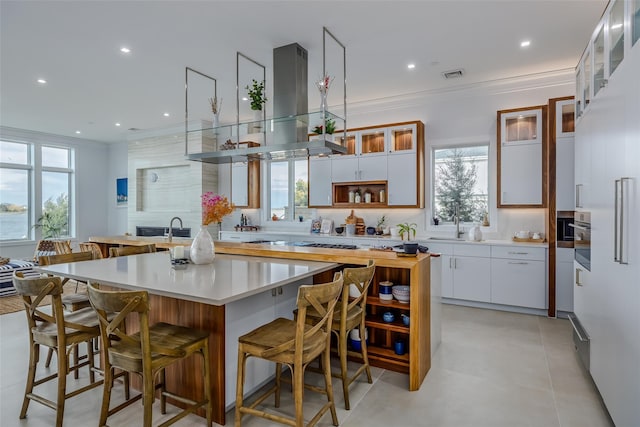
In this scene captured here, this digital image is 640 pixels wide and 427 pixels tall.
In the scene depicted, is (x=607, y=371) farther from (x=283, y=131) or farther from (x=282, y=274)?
(x=283, y=131)

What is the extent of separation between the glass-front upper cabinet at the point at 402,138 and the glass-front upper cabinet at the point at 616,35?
314 centimetres

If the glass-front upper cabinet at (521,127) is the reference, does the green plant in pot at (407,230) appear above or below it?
below

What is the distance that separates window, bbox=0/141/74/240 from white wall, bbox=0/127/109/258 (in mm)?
179

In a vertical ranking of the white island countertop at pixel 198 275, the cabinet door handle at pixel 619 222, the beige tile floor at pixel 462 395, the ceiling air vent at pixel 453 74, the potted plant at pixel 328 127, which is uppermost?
the ceiling air vent at pixel 453 74

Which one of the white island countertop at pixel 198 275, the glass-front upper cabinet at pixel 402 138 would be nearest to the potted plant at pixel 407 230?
the glass-front upper cabinet at pixel 402 138

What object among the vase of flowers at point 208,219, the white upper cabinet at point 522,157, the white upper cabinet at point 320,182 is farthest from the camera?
the white upper cabinet at point 320,182

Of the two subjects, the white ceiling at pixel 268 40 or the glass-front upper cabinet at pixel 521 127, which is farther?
the glass-front upper cabinet at pixel 521 127

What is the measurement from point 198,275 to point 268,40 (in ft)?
8.75

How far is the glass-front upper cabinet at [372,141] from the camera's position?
5.77 meters

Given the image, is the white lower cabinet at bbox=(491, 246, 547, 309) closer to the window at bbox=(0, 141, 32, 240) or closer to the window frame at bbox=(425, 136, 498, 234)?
the window frame at bbox=(425, 136, 498, 234)

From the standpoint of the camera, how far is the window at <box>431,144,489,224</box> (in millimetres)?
5348

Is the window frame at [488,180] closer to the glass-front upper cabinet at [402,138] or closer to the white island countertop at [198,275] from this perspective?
the glass-front upper cabinet at [402,138]

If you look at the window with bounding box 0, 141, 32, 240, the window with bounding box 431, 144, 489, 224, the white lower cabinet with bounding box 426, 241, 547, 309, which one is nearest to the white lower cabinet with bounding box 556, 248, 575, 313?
the white lower cabinet with bounding box 426, 241, 547, 309

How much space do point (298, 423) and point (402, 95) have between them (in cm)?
503
